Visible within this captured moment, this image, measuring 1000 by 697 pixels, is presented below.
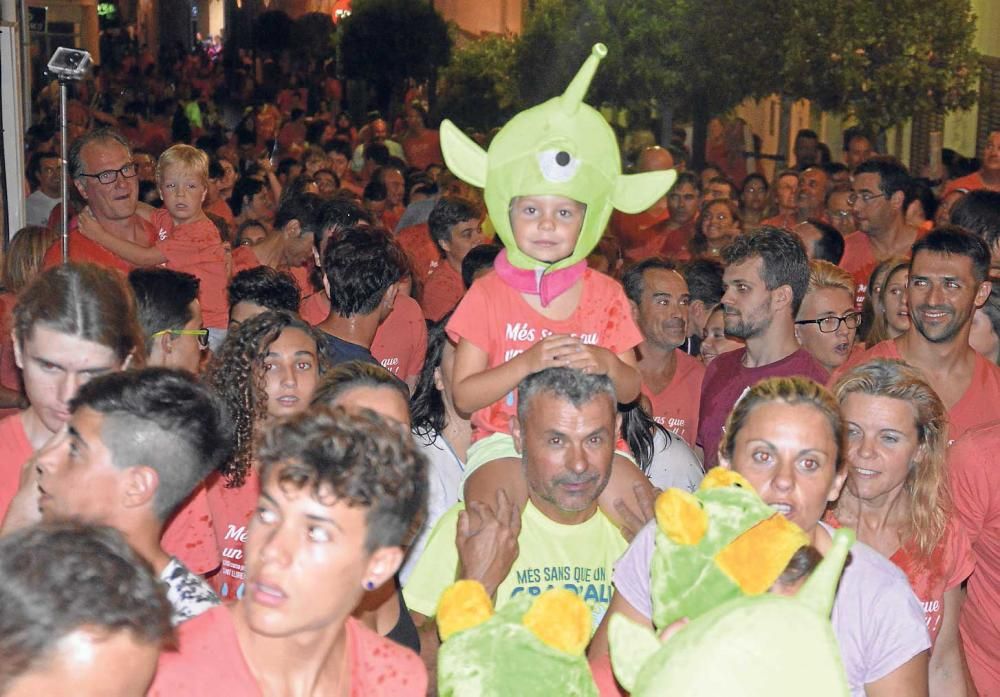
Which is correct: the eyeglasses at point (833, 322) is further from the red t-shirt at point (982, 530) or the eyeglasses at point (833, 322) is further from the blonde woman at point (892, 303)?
the red t-shirt at point (982, 530)

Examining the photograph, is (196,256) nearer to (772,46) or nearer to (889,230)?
(889,230)

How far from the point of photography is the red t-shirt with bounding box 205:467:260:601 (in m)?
4.09

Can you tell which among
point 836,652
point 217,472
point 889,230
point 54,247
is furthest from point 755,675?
point 889,230

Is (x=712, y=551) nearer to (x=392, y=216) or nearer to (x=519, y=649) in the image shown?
(x=519, y=649)

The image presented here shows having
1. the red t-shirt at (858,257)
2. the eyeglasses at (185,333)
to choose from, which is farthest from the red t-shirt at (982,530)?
the red t-shirt at (858,257)

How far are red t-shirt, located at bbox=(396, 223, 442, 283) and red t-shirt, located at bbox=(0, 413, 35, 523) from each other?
5492 mm

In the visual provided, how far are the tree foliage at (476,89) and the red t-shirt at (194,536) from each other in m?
11.4

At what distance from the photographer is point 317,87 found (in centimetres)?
2317

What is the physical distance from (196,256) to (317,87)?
16340 millimetres

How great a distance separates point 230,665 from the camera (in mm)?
2545

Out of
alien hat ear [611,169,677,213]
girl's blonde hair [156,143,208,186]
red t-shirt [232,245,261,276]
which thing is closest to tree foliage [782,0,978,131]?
red t-shirt [232,245,261,276]

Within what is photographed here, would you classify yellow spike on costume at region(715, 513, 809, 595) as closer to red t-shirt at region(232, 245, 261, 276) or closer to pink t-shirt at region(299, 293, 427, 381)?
pink t-shirt at region(299, 293, 427, 381)

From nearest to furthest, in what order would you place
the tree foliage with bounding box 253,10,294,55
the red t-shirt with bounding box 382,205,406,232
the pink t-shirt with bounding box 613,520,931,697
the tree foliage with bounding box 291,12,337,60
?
the pink t-shirt with bounding box 613,520,931,697, the red t-shirt with bounding box 382,205,406,232, the tree foliage with bounding box 291,12,337,60, the tree foliage with bounding box 253,10,294,55

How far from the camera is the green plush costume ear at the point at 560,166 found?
14.2 feet
